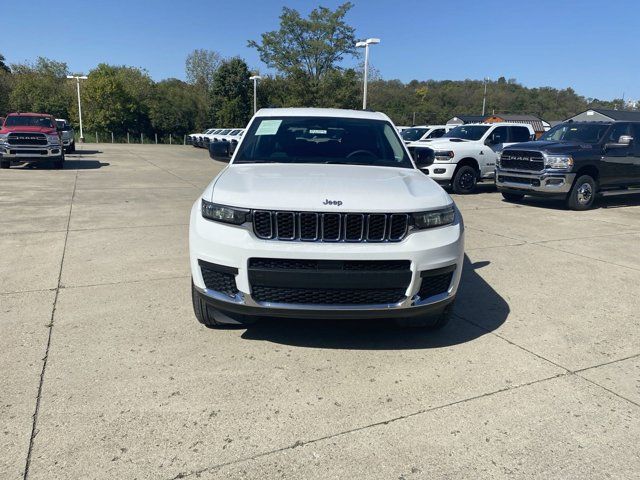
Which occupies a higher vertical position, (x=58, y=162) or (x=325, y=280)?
(x=325, y=280)

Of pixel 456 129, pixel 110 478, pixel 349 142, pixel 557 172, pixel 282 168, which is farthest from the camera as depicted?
pixel 456 129

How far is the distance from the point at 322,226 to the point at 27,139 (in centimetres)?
1699

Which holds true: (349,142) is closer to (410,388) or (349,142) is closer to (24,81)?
(410,388)

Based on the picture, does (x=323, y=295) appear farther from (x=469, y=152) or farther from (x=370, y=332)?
(x=469, y=152)

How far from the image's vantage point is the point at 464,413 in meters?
2.89

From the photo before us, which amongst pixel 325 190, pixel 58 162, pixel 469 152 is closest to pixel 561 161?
pixel 469 152

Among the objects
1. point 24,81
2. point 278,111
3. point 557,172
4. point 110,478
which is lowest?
point 110,478

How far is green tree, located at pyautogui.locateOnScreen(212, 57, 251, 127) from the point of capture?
54.0 metres

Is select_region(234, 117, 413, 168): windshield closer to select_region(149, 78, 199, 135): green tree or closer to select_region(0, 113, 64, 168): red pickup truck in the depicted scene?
select_region(0, 113, 64, 168): red pickup truck

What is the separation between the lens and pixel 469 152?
13.0m

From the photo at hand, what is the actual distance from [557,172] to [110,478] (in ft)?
33.9

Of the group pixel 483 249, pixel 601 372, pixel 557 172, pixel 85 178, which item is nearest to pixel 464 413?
pixel 601 372

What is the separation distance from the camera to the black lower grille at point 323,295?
124 inches

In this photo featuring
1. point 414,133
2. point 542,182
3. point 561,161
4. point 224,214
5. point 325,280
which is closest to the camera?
point 325,280
